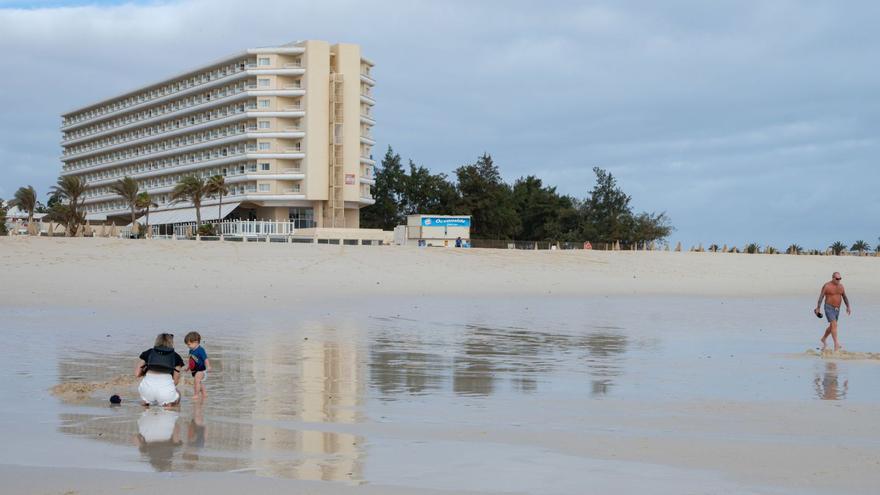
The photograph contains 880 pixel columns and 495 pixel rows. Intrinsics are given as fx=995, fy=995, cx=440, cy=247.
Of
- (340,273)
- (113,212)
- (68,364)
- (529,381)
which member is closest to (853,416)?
(529,381)

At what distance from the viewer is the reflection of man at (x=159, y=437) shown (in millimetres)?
8370

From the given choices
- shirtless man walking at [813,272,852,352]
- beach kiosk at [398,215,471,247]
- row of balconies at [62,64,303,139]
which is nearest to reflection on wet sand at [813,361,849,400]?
shirtless man walking at [813,272,852,352]

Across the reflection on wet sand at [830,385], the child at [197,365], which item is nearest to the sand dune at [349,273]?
the child at [197,365]

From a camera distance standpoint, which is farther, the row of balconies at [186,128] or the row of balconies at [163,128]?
the row of balconies at [163,128]

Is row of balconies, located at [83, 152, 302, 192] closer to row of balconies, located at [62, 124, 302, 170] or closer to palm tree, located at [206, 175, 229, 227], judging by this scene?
row of balconies, located at [62, 124, 302, 170]

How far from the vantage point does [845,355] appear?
18.8 metres

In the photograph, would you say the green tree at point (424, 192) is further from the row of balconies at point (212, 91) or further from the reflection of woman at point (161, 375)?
the reflection of woman at point (161, 375)

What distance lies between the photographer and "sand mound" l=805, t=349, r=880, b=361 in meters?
18.5

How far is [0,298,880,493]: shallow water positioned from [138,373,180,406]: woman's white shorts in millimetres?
236

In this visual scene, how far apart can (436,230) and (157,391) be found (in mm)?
65420

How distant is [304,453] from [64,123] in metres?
137

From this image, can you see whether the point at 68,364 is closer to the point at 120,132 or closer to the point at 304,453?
the point at 304,453

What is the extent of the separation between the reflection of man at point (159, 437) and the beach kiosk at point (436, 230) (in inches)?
2547

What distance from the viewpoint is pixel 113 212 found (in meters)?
115
